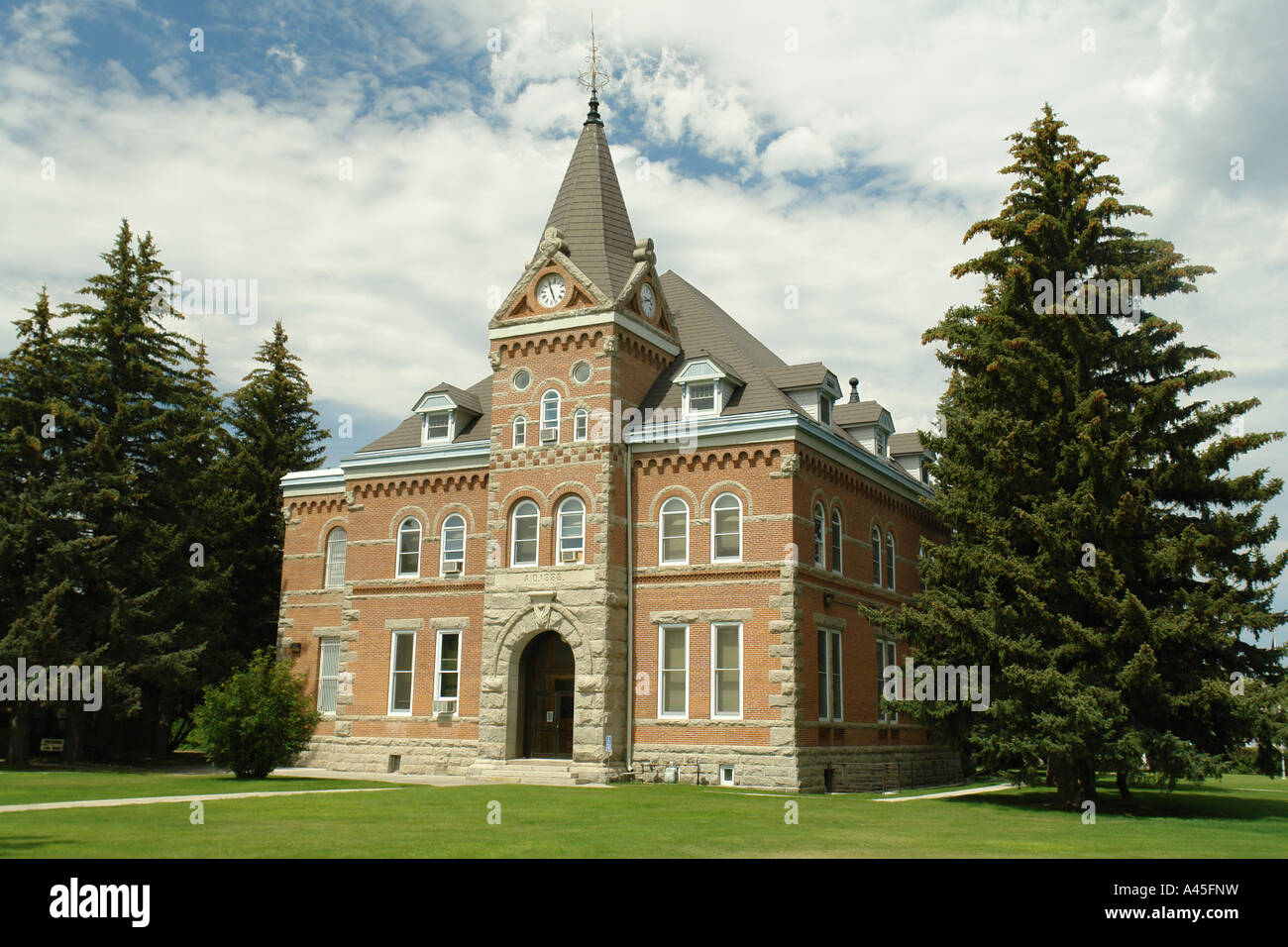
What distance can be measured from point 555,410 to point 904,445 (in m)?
16.3

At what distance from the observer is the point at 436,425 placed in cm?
3697

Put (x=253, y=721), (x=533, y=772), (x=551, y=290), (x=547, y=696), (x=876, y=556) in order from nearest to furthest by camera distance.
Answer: (x=253, y=721)
(x=533, y=772)
(x=547, y=696)
(x=551, y=290)
(x=876, y=556)

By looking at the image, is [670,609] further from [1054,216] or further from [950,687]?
[1054,216]

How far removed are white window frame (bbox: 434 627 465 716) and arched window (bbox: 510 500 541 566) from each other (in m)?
3.74

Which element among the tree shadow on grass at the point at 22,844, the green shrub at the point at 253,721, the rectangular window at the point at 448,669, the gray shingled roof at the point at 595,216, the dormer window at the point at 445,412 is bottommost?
the tree shadow on grass at the point at 22,844

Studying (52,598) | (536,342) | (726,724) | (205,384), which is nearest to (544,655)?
(726,724)

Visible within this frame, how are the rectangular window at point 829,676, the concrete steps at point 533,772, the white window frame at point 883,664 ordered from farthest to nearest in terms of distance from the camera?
the white window frame at point 883,664
the rectangular window at point 829,676
the concrete steps at point 533,772

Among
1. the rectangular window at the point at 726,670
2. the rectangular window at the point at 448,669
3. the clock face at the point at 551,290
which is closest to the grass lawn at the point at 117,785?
the rectangular window at the point at 448,669

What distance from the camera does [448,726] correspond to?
110 ft

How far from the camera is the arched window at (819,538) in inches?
1242

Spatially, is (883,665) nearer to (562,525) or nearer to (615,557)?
(615,557)

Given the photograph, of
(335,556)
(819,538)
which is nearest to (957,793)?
(819,538)

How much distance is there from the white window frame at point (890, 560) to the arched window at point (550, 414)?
40.4 feet

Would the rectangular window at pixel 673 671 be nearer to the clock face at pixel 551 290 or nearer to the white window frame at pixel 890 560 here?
the white window frame at pixel 890 560
